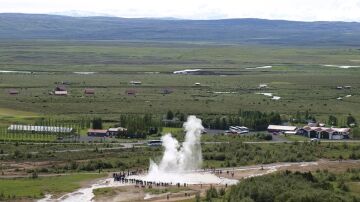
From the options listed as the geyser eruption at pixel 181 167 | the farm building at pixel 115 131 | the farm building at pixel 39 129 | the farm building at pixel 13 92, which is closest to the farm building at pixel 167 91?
the farm building at pixel 13 92

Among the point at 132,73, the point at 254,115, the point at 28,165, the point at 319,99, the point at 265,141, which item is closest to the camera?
the point at 28,165

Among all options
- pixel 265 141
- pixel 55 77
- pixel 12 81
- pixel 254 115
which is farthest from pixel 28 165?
pixel 55 77

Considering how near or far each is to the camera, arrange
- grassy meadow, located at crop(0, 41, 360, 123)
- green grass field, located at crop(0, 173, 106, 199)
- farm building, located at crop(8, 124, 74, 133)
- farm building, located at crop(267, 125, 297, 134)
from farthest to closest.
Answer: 1. grassy meadow, located at crop(0, 41, 360, 123)
2. farm building, located at crop(267, 125, 297, 134)
3. farm building, located at crop(8, 124, 74, 133)
4. green grass field, located at crop(0, 173, 106, 199)

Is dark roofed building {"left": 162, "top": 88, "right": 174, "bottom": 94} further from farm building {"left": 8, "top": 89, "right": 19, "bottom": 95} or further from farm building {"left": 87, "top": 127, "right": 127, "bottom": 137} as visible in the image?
farm building {"left": 87, "top": 127, "right": 127, "bottom": 137}

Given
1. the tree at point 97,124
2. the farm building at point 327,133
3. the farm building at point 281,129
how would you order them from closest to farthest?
the farm building at point 327,133
the tree at point 97,124
the farm building at point 281,129

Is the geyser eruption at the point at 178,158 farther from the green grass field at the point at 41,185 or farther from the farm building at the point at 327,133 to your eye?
the farm building at the point at 327,133

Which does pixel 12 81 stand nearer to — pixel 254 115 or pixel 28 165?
pixel 254 115

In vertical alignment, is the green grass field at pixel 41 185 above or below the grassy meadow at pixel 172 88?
below

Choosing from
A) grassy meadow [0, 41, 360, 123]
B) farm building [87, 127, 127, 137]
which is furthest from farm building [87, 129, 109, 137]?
grassy meadow [0, 41, 360, 123]

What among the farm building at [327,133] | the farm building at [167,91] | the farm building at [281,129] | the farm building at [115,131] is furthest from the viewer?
the farm building at [167,91]
